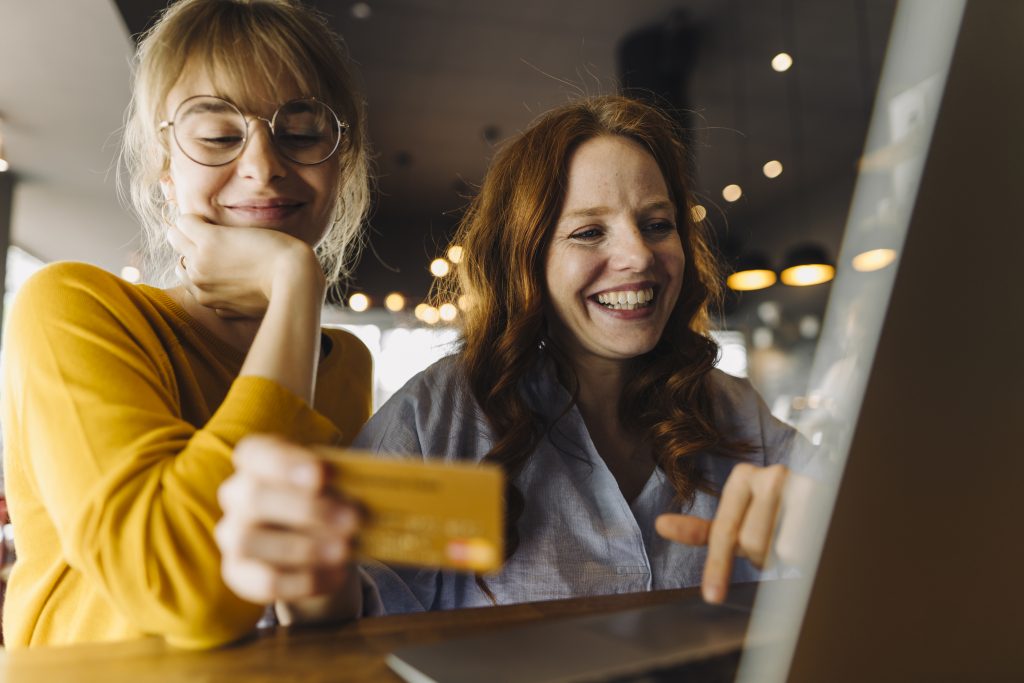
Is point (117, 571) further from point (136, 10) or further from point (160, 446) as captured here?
point (136, 10)

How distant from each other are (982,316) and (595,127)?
1004mm

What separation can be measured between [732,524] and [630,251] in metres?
0.63

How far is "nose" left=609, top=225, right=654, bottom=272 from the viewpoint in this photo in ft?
3.64

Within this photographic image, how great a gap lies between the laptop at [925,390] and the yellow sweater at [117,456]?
15.5 inches

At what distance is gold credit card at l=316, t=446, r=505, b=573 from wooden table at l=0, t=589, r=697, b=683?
0.23 m

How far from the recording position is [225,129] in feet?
2.77

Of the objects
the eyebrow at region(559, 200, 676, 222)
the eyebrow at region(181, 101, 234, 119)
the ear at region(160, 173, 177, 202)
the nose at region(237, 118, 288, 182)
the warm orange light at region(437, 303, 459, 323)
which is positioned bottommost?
the warm orange light at region(437, 303, 459, 323)

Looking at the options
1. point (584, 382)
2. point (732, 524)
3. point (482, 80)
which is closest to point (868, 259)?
point (732, 524)

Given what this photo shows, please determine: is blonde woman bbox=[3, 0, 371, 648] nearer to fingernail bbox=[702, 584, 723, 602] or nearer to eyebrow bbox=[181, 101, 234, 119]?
eyebrow bbox=[181, 101, 234, 119]

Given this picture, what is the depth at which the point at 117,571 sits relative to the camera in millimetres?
492

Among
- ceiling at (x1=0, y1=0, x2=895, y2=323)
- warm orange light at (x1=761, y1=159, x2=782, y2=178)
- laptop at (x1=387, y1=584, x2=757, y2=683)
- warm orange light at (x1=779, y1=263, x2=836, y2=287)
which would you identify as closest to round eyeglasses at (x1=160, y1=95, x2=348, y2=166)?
laptop at (x1=387, y1=584, x2=757, y2=683)

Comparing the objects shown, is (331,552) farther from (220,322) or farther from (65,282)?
(220,322)

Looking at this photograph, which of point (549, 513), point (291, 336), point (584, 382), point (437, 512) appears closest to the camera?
point (437, 512)

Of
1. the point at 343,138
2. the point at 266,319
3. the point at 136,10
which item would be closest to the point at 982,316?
the point at 266,319
